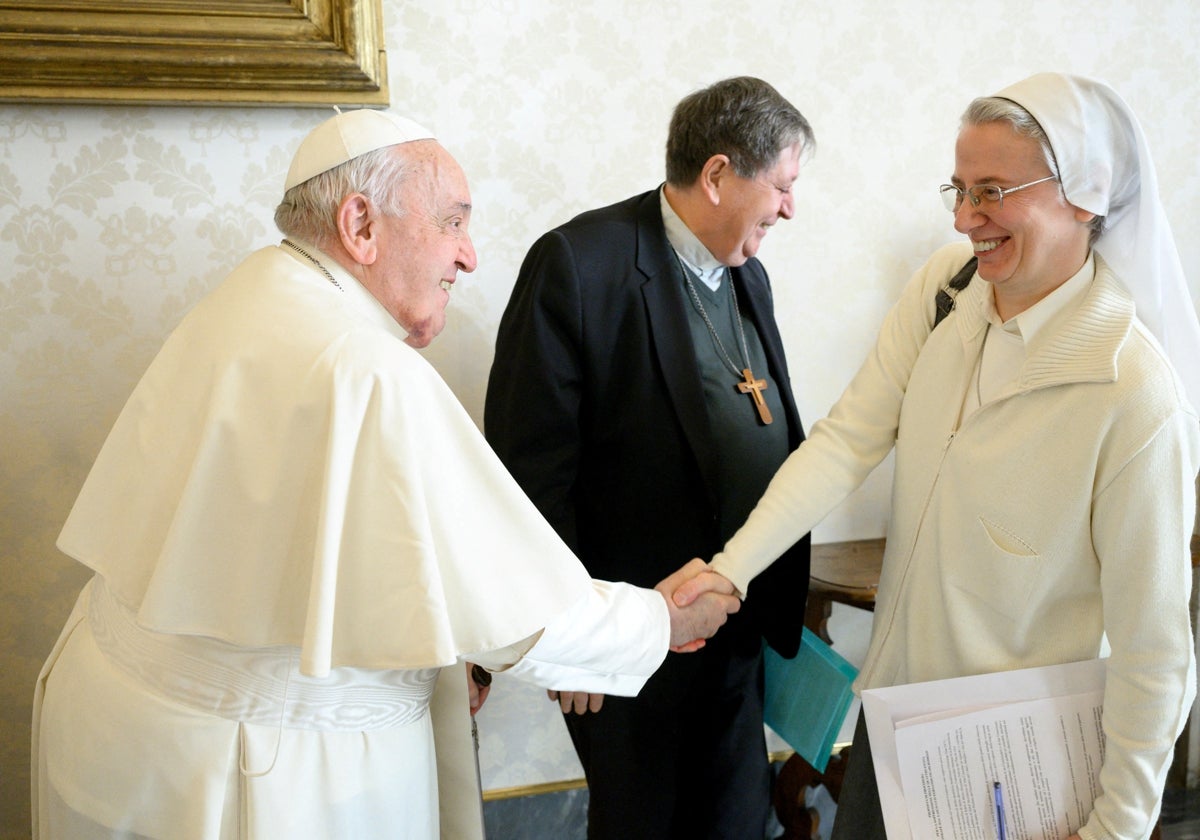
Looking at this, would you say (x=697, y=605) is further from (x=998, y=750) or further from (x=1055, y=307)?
(x=1055, y=307)

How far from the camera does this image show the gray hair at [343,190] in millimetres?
1573

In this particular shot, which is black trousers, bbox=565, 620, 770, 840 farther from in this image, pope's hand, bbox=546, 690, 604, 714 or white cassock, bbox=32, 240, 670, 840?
white cassock, bbox=32, 240, 670, 840

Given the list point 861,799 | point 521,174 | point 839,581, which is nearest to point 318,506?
point 861,799

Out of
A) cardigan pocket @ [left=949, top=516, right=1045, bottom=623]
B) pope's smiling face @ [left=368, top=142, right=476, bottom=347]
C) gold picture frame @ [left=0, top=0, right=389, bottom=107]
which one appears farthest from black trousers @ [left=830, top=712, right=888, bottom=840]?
gold picture frame @ [left=0, top=0, right=389, bottom=107]

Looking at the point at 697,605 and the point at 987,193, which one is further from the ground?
the point at 987,193

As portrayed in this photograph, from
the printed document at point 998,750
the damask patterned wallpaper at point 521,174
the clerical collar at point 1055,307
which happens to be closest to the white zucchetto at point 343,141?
the damask patterned wallpaper at point 521,174

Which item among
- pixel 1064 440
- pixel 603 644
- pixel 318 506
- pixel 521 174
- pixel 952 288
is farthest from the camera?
pixel 521 174

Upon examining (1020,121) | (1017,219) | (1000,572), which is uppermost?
(1020,121)

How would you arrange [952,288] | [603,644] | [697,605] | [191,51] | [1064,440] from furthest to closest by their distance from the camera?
[191,51]
[697,605]
[952,288]
[603,644]
[1064,440]

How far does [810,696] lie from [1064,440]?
859mm

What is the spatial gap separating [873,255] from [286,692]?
204 cm

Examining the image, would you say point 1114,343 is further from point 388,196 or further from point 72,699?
point 72,699

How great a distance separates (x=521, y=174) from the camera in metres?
2.54

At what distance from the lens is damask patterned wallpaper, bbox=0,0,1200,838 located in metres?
2.33
